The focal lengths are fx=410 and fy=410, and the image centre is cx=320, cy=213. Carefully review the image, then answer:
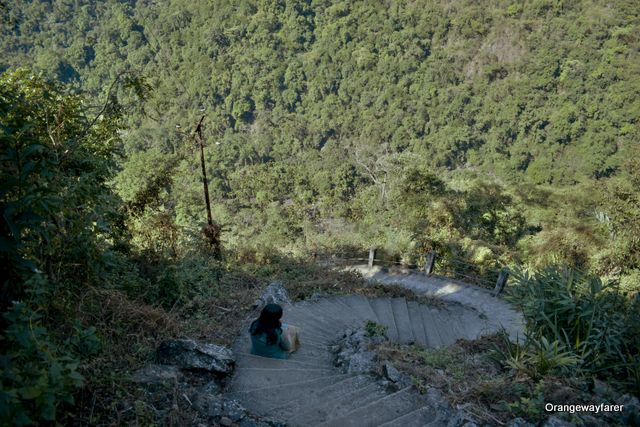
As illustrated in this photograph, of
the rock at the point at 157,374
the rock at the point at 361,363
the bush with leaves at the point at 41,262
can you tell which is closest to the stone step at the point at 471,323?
the rock at the point at 361,363

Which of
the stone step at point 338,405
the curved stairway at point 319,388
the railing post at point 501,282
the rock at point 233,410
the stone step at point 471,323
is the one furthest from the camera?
the railing post at point 501,282

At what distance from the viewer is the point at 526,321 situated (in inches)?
208

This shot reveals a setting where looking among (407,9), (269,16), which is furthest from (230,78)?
(407,9)

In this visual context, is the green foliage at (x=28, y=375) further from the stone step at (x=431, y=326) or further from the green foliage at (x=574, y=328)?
the stone step at (x=431, y=326)

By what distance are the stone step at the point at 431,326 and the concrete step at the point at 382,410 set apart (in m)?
2.87

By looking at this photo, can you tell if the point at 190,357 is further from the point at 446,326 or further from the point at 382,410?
the point at 446,326

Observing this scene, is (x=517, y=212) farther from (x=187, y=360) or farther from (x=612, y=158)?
(x=612, y=158)

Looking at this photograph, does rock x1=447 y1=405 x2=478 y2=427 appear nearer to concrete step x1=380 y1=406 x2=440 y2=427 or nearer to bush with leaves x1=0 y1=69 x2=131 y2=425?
concrete step x1=380 y1=406 x2=440 y2=427

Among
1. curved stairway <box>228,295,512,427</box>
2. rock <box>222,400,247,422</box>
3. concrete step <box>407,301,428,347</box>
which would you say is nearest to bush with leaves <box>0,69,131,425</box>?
rock <box>222,400,247,422</box>

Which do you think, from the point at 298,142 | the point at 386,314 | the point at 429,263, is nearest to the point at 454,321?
the point at 386,314

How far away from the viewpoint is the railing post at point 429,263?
1084 centimetres

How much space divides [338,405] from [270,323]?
1.30 m

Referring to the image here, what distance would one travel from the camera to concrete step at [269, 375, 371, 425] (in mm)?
3743

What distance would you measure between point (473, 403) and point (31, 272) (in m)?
3.89
